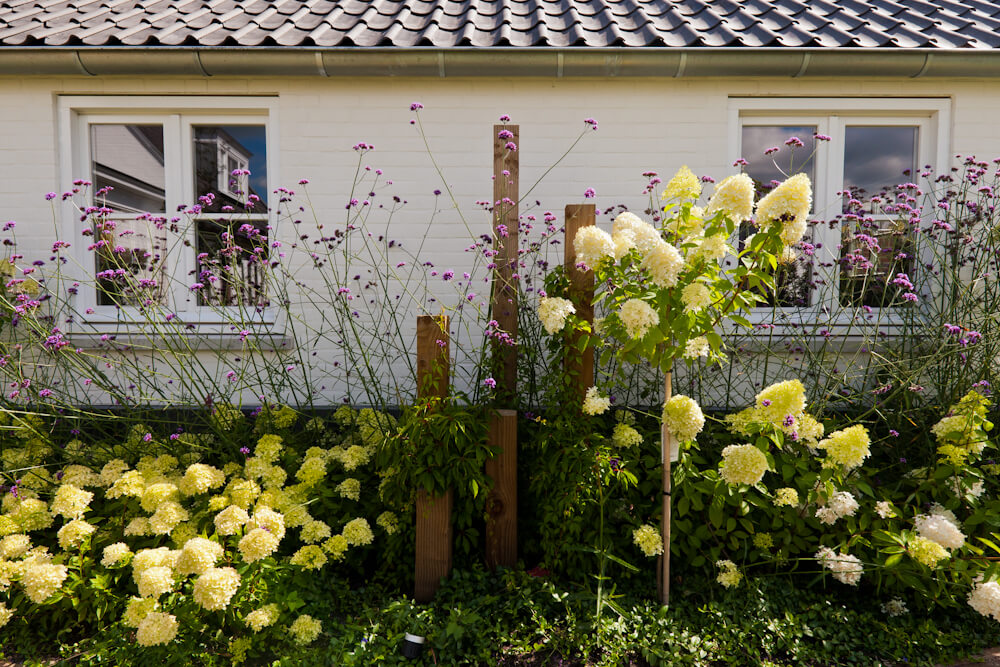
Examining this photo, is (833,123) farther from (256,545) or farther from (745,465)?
(256,545)

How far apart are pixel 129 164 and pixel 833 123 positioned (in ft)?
16.6

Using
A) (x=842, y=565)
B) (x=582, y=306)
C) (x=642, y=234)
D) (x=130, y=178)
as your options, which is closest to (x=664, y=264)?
(x=642, y=234)

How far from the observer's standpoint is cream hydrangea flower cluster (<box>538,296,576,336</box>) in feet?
7.94

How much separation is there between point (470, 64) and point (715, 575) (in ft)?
10.7

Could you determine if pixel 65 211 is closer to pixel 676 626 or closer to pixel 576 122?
pixel 576 122

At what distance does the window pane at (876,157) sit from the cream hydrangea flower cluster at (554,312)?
9.59ft

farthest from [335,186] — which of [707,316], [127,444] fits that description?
[707,316]

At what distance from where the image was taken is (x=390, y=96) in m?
3.98

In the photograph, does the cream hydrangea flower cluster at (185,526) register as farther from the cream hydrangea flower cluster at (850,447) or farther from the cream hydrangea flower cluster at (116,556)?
the cream hydrangea flower cluster at (850,447)

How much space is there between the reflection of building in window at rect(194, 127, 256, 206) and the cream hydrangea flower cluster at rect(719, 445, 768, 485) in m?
3.61

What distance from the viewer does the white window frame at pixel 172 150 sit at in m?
4.03

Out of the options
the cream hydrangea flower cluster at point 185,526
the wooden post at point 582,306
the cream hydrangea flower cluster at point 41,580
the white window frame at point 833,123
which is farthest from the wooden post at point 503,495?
the white window frame at point 833,123

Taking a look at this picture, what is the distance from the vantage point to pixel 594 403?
98.3 inches

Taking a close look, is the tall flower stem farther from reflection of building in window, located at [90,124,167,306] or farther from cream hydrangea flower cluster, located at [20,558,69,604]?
reflection of building in window, located at [90,124,167,306]
